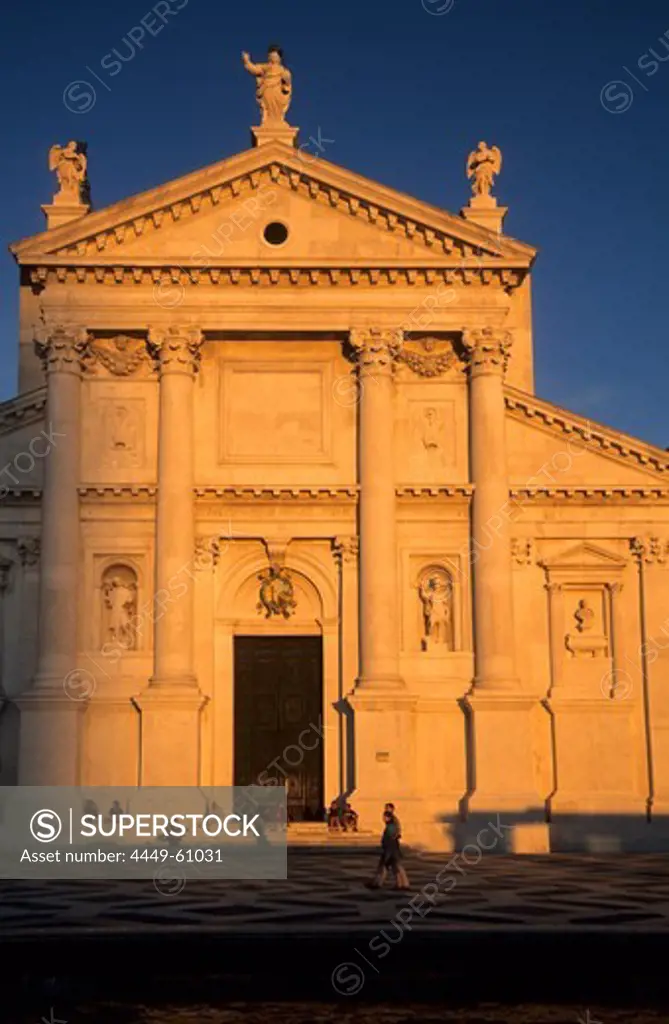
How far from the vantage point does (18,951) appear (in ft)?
62.4

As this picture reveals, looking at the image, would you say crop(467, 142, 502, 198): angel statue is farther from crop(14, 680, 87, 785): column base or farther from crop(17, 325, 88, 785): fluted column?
crop(14, 680, 87, 785): column base

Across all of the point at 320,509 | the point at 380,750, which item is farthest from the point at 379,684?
the point at 320,509

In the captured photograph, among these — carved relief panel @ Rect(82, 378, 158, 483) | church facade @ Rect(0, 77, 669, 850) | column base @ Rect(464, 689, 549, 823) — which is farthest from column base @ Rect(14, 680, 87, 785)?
column base @ Rect(464, 689, 549, 823)

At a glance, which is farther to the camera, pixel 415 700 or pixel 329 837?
pixel 415 700

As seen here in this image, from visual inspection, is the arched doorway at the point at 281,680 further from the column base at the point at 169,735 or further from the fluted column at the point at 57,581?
the fluted column at the point at 57,581

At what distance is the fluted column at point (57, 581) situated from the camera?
3397 centimetres

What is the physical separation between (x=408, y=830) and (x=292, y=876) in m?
6.37

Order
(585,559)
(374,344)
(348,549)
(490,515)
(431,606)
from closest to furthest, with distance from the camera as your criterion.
→ (490,515)
(431,606)
(348,549)
(374,344)
(585,559)

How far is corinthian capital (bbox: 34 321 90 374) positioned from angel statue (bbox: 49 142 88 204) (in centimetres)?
389

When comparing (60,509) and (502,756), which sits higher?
(60,509)

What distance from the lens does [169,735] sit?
3416 centimetres

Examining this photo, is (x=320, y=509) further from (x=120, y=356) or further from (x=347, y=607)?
(x=120, y=356)

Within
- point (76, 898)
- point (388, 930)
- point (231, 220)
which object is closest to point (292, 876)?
point (76, 898)

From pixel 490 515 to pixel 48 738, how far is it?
453 inches
